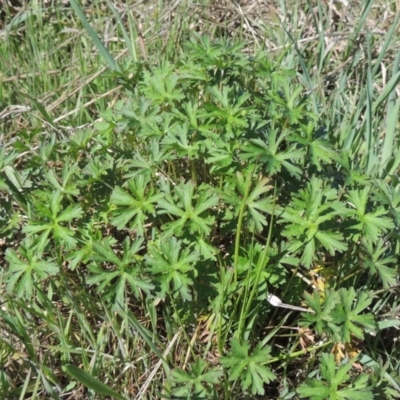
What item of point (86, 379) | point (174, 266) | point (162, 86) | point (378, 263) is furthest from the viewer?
point (162, 86)

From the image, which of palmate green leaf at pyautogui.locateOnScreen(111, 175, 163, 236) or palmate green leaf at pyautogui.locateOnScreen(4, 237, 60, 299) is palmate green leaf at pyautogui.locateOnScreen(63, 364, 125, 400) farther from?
palmate green leaf at pyautogui.locateOnScreen(111, 175, 163, 236)

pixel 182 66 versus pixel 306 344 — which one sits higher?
pixel 182 66

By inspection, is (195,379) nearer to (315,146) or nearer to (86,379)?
(86,379)

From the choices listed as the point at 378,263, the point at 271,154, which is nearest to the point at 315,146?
the point at 271,154

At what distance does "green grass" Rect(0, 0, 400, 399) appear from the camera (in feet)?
5.59

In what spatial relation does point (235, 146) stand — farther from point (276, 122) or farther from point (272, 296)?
point (272, 296)

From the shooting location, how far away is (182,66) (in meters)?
2.04

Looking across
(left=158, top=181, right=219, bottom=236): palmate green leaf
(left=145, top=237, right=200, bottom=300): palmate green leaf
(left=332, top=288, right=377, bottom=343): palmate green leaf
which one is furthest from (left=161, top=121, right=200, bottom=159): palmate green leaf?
(left=332, top=288, right=377, bottom=343): palmate green leaf

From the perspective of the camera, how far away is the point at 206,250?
1714mm

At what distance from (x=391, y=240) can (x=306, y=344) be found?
408 millimetres

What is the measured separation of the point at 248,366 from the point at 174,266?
12.0 inches

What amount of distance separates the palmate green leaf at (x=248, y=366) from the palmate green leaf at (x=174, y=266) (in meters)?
0.18

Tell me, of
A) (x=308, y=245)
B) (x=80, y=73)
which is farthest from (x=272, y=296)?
(x=80, y=73)

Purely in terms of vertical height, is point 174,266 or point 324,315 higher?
point 174,266
